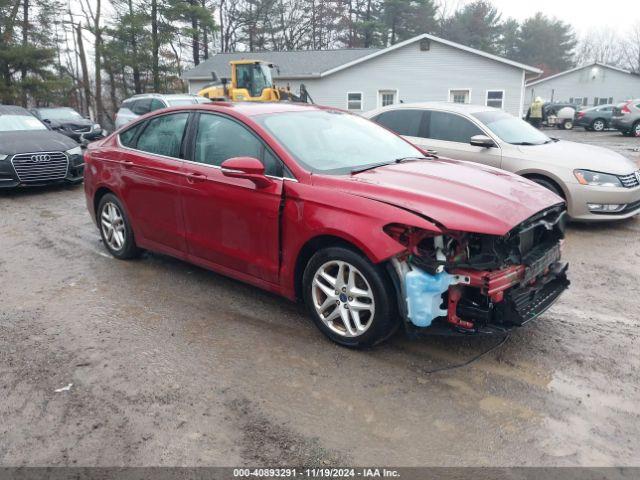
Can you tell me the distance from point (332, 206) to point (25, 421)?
7.28 feet

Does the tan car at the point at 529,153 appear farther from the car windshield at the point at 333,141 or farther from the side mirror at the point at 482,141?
the car windshield at the point at 333,141

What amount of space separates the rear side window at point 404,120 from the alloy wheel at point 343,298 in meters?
4.78

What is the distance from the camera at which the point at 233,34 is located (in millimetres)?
44062

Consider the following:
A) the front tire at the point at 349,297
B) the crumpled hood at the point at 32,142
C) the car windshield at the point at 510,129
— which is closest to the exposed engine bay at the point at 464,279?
the front tire at the point at 349,297

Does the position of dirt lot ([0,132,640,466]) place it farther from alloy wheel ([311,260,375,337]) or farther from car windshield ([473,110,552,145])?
car windshield ([473,110,552,145])

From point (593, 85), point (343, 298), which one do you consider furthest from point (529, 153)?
point (593, 85)

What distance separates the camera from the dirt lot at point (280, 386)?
8.95ft

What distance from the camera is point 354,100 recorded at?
2841 centimetres

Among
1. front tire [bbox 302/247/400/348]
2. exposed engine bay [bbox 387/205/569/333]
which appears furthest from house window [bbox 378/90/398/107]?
exposed engine bay [bbox 387/205/569/333]

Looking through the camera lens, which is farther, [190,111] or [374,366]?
[190,111]

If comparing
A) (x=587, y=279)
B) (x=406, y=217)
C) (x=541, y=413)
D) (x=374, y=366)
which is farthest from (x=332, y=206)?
(x=587, y=279)

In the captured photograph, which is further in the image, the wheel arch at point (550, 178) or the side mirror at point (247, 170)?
the wheel arch at point (550, 178)

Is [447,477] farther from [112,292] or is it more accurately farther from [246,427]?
[112,292]

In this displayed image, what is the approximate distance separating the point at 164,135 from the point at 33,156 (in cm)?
562
